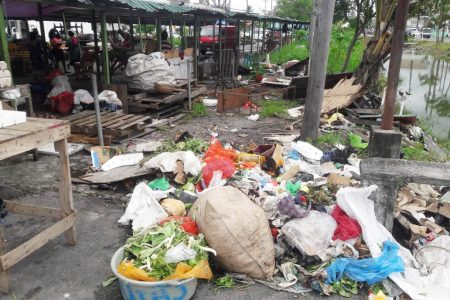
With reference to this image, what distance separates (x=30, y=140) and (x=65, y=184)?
0.68 metres

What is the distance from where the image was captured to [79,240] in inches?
153

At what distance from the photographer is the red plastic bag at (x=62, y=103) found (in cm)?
818

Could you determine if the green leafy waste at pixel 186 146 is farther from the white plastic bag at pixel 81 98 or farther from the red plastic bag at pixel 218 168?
the white plastic bag at pixel 81 98

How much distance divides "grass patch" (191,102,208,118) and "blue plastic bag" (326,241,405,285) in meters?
6.40

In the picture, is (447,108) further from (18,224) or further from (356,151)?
(18,224)

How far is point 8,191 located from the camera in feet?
16.0

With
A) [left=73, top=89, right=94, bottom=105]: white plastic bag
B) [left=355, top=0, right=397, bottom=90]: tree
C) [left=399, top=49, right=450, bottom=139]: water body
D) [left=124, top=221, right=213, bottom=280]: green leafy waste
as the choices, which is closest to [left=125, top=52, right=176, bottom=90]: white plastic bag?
[left=73, top=89, right=94, bottom=105]: white plastic bag

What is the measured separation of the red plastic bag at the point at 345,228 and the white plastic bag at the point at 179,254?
4.83ft

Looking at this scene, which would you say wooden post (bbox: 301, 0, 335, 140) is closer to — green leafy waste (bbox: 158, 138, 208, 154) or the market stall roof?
green leafy waste (bbox: 158, 138, 208, 154)

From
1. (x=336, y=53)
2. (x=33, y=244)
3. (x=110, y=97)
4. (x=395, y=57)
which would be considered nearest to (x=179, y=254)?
(x=33, y=244)

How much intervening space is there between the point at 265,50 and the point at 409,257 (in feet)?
74.7

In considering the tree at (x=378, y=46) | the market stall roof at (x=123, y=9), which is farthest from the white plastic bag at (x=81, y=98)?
the tree at (x=378, y=46)

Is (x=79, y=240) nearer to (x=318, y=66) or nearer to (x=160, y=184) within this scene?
(x=160, y=184)

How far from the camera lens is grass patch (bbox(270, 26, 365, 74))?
18.0 metres
